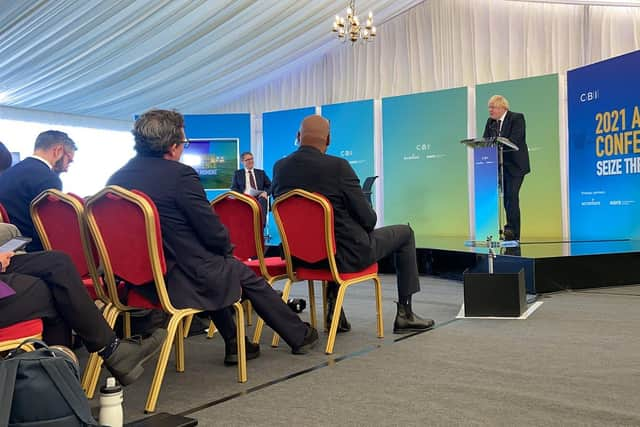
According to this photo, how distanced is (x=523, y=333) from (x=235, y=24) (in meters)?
6.04

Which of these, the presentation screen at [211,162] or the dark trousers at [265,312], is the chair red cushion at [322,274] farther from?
the presentation screen at [211,162]

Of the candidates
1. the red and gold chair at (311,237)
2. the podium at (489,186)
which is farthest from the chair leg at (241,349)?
the podium at (489,186)

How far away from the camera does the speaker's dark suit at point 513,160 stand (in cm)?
540

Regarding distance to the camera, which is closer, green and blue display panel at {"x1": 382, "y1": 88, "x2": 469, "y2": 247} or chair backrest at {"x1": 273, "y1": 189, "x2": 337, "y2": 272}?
chair backrest at {"x1": 273, "y1": 189, "x2": 337, "y2": 272}

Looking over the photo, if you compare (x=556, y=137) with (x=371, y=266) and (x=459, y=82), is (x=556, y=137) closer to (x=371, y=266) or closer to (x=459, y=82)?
(x=459, y=82)

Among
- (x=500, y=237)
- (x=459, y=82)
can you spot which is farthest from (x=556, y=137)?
(x=500, y=237)

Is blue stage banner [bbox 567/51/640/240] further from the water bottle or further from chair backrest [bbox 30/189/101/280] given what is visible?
the water bottle

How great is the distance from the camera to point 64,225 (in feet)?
7.70

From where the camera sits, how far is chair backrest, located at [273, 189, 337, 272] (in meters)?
2.65

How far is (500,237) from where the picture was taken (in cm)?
502

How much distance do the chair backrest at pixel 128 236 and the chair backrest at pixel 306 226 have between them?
824mm

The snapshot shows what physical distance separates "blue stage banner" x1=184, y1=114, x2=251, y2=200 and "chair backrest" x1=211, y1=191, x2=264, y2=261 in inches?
289

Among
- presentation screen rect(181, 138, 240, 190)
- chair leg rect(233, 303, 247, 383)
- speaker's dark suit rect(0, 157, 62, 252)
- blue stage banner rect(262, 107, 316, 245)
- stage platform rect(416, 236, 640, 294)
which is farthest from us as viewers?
presentation screen rect(181, 138, 240, 190)

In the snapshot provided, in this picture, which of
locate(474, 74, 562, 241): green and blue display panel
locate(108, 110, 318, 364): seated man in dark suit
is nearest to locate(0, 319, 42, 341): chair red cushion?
locate(108, 110, 318, 364): seated man in dark suit
